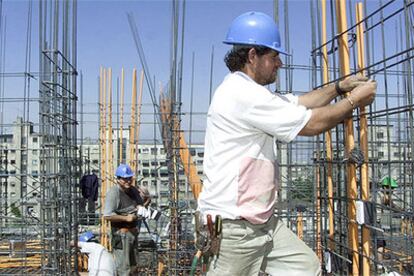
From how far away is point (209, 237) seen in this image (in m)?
1.91

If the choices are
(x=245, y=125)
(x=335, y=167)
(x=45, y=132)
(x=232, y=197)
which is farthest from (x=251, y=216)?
(x=45, y=132)

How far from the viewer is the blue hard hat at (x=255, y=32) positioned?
1949mm

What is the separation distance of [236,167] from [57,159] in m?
3.19

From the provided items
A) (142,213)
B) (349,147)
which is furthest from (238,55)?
(142,213)

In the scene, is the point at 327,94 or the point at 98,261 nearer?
the point at 327,94

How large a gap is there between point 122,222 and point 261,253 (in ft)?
11.4

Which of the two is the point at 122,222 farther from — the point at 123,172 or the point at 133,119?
the point at 133,119

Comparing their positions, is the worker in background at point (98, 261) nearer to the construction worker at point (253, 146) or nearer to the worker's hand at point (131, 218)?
the worker's hand at point (131, 218)

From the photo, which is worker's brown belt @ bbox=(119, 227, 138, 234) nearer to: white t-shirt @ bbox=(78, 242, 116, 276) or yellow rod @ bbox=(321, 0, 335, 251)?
white t-shirt @ bbox=(78, 242, 116, 276)

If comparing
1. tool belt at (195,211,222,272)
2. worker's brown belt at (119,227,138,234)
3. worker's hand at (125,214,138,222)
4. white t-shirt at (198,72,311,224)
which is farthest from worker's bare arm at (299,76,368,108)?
worker's brown belt at (119,227,138,234)

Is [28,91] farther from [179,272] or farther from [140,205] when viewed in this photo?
[179,272]

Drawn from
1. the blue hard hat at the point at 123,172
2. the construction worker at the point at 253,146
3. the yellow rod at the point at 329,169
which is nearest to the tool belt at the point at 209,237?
the construction worker at the point at 253,146

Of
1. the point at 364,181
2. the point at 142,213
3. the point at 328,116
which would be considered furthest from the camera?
the point at 142,213

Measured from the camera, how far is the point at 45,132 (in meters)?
4.60
